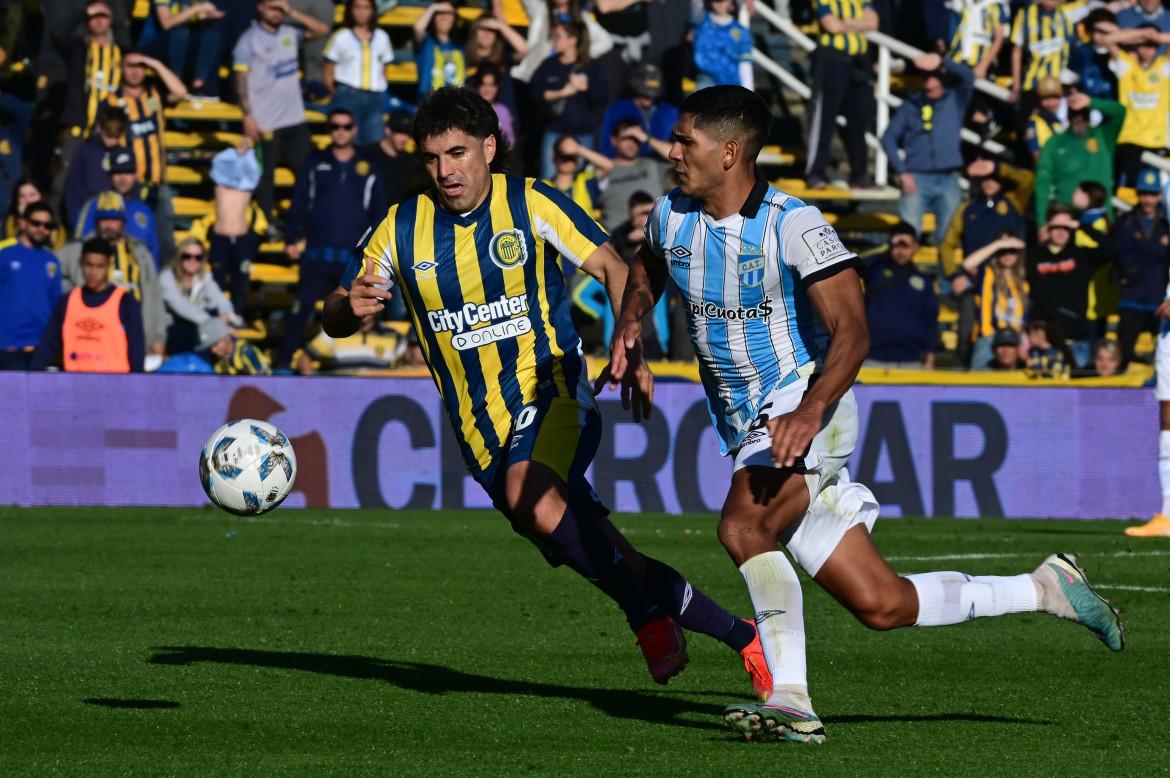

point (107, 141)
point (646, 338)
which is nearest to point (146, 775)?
point (646, 338)

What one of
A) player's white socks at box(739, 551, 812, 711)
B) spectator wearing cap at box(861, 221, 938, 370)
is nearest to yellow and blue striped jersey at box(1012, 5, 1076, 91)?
spectator wearing cap at box(861, 221, 938, 370)

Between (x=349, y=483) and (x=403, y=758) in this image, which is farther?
(x=349, y=483)

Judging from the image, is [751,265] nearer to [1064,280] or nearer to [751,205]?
[751,205]

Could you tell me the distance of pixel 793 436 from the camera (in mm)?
4652

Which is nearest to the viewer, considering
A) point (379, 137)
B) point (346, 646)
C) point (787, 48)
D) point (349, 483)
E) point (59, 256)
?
point (346, 646)

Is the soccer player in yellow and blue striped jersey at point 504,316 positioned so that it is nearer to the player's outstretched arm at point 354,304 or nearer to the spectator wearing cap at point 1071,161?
the player's outstretched arm at point 354,304

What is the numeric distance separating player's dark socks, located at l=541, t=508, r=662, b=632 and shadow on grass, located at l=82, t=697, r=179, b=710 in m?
1.42

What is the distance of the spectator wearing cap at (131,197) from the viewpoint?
584 inches

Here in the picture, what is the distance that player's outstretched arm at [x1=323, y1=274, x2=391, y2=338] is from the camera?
548 centimetres

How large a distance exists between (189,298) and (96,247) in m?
1.45

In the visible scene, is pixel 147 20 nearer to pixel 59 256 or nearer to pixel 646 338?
pixel 59 256

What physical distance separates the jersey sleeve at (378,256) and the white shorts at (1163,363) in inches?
252

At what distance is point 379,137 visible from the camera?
1593 centimetres

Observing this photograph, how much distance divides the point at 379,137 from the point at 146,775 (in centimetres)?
1216
